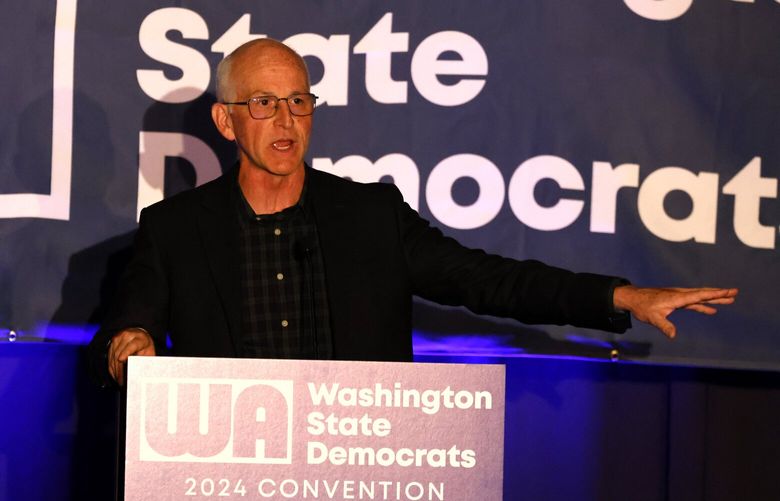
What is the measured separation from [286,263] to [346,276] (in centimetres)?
16

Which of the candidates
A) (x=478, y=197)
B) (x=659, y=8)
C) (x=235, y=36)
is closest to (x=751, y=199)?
(x=659, y=8)

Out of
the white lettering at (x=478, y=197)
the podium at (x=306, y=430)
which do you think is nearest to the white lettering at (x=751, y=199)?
the white lettering at (x=478, y=197)

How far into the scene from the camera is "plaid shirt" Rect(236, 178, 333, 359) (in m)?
2.43

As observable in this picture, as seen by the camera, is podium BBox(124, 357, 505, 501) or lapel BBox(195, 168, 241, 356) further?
lapel BBox(195, 168, 241, 356)

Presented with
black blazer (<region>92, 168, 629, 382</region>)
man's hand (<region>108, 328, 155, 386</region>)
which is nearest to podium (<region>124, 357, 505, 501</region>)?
man's hand (<region>108, 328, 155, 386</region>)

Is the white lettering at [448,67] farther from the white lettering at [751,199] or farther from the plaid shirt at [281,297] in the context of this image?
the plaid shirt at [281,297]

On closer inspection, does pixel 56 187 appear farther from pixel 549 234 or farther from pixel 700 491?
pixel 700 491

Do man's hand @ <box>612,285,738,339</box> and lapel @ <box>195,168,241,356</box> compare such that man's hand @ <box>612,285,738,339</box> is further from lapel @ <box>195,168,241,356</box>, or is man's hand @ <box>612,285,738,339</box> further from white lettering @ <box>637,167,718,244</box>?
white lettering @ <box>637,167,718,244</box>

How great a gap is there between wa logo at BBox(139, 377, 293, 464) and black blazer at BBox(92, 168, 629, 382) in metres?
0.66

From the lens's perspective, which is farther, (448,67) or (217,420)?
(448,67)

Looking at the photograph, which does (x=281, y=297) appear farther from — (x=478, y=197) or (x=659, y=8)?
(x=659, y=8)

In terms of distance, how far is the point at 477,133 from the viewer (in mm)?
3367

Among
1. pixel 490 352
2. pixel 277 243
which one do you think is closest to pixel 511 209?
pixel 490 352

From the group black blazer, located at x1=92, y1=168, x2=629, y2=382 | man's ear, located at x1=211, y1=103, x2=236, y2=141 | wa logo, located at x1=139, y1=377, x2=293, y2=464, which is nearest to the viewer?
wa logo, located at x1=139, y1=377, x2=293, y2=464
